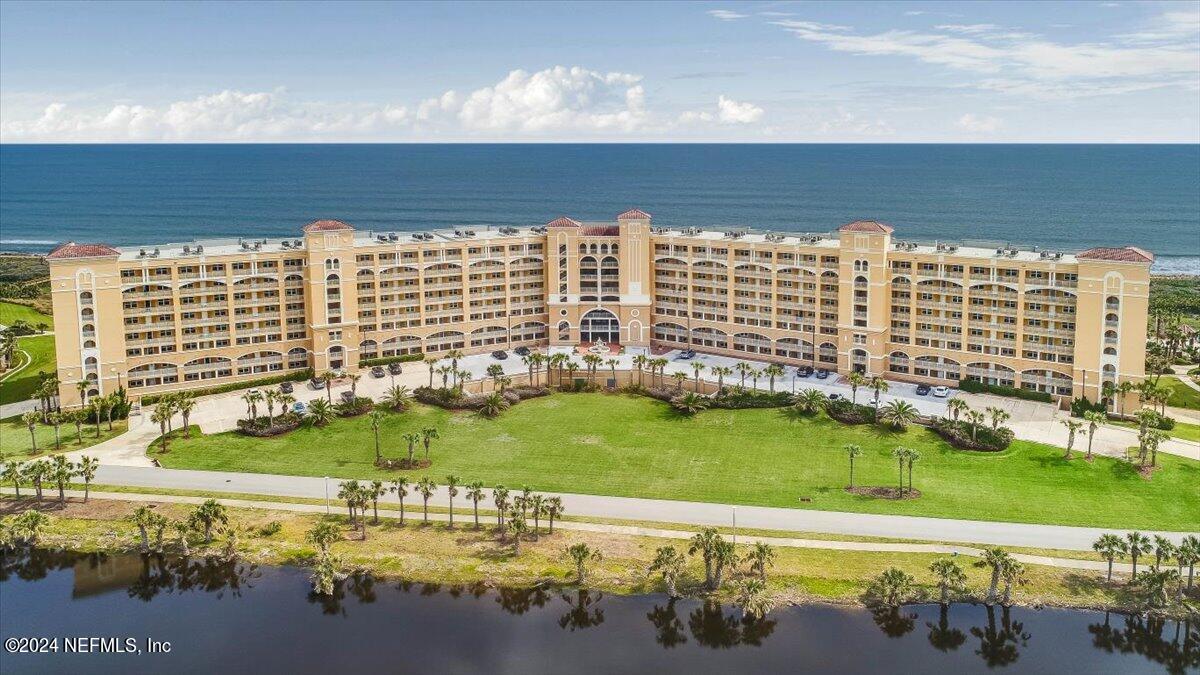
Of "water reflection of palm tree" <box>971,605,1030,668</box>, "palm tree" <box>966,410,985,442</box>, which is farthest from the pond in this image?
"palm tree" <box>966,410,985,442</box>

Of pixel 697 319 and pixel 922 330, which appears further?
pixel 697 319

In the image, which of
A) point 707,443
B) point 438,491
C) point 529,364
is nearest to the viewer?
point 438,491

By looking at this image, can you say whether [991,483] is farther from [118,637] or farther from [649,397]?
[118,637]

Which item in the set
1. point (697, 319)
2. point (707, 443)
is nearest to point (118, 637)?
point (707, 443)

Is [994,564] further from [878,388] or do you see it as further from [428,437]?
[428,437]

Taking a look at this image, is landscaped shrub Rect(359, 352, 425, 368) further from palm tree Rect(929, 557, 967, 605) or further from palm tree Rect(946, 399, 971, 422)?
palm tree Rect(929, 557, 967, 605)

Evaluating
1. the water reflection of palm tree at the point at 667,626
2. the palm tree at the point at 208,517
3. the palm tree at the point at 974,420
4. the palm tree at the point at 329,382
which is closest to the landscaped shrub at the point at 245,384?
the palm tree at the point at 329,382

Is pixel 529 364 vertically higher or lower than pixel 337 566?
higher
